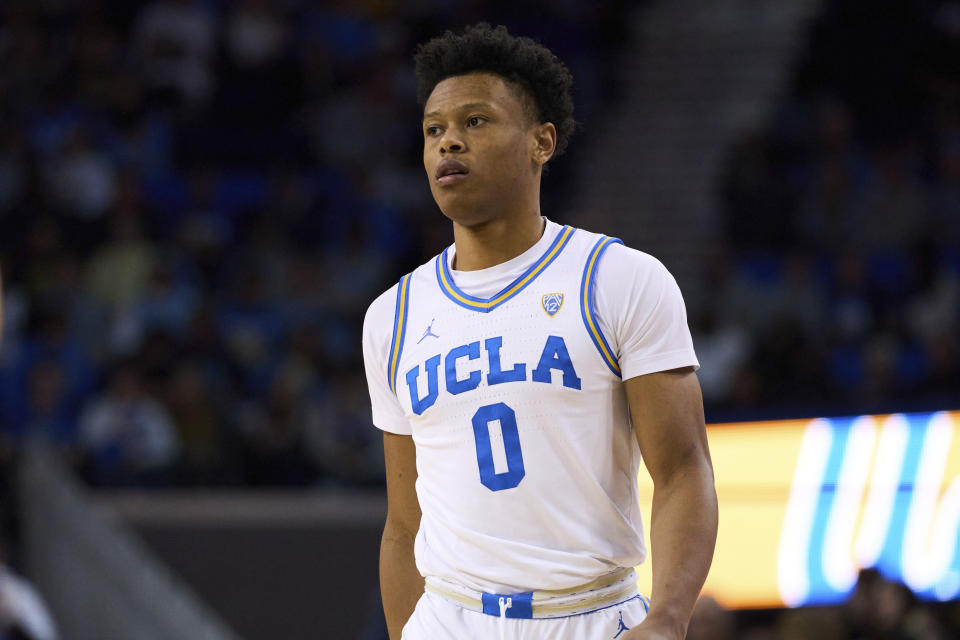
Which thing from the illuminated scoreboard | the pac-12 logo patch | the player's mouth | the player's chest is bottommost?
the illuminated scoreboard

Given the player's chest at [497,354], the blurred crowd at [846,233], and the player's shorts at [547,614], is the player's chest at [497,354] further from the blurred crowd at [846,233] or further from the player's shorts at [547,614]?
the blurred crowd at [846,233]

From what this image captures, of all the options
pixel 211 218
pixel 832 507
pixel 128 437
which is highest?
pixel 211 218

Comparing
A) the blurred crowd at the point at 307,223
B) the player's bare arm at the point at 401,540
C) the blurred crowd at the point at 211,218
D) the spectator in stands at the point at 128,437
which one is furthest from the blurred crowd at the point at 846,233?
the player's bare arm at the point at 401,540

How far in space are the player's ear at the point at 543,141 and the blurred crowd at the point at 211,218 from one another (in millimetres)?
6317

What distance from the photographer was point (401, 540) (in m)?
3.30

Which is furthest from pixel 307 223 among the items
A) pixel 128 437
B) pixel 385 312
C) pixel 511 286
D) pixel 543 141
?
pixel 511 286

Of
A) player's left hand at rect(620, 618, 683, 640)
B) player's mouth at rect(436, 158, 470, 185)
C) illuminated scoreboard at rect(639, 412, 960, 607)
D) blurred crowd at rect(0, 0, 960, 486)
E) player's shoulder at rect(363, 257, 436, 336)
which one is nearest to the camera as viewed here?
player's left hand at rect(620, 618, 683, 640)

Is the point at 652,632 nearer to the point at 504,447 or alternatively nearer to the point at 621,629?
the point at 621,629

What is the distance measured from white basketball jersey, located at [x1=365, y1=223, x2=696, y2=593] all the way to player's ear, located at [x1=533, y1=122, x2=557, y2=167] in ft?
0.77

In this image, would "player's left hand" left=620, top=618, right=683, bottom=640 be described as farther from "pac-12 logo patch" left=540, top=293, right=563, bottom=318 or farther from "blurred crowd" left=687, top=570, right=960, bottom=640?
"blurred crowd" left=687, top=570, right=960, bottom=640

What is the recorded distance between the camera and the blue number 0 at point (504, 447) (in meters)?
2.92

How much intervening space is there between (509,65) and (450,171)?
0.91ft

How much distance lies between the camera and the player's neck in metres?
3.12

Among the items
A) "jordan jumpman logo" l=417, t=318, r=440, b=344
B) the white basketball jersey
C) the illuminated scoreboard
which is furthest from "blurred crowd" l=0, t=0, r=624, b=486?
the white basketball jersey
